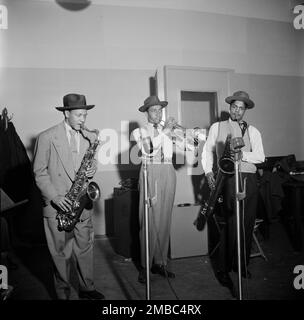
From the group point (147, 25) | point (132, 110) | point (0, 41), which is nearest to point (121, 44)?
point (147, 25)

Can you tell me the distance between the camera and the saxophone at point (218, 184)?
10.1ft

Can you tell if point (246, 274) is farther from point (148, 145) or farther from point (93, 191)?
point (93, 191)

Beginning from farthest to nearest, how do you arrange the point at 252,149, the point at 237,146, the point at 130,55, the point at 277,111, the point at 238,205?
the point at 277,111, the point at 130,55, the point at 252,149, the point at 237,146, the point at 238,205

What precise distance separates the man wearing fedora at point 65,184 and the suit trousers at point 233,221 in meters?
1.33

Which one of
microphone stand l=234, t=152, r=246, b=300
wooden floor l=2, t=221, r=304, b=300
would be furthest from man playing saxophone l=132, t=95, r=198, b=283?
microphone stand l=234, t=152, r=246, b=300

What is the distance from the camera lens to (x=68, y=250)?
2.65 meters

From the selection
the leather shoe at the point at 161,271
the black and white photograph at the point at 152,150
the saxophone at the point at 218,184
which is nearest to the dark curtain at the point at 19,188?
the black and white photograph at the point at 152,150

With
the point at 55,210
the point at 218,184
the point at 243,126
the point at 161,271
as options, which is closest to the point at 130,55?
the point at 243,126

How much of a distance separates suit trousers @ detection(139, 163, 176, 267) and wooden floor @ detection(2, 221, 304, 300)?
28 centimetres

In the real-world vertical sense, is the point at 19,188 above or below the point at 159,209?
above

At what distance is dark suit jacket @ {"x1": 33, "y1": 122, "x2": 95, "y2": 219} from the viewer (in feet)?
8.28

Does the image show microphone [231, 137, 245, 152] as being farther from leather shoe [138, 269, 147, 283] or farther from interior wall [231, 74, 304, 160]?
interior wall [231, 74, 304, 160]

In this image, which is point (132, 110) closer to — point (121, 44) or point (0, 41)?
point (121, 44)

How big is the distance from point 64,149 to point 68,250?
2.81ft
